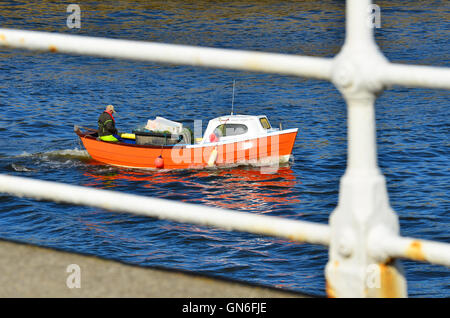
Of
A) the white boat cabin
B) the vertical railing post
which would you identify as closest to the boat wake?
the white boat cabin

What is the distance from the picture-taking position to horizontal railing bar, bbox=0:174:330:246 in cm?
248

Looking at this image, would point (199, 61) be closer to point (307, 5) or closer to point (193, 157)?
point (193, 157)

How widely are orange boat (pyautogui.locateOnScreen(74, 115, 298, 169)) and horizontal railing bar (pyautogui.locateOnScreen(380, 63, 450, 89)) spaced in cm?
2463

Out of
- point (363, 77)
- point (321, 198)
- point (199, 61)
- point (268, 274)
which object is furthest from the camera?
point (321, 198)

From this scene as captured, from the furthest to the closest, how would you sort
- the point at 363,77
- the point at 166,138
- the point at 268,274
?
the point at 166,138 → the point at 268,274 → the point at 363,77

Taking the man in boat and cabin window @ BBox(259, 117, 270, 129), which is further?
cabin window @ BBox(259, 117, 270, 129)

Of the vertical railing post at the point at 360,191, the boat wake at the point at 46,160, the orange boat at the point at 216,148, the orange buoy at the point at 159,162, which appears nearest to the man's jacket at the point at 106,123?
the orange boat at the point at 216,148

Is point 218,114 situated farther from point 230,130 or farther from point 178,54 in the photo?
point 178,54

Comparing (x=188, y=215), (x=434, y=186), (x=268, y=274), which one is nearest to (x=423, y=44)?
(x=434, y=186)

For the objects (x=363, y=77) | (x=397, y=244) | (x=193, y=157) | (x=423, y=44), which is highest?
(x=423, y=44)

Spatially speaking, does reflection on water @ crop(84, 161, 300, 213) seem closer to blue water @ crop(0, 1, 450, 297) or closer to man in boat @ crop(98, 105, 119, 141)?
blue water @ crop(0, 1, 450, 297)

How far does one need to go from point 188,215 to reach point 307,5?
5208 cm

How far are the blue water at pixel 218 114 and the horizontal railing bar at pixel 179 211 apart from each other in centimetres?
911

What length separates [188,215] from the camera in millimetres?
2594
